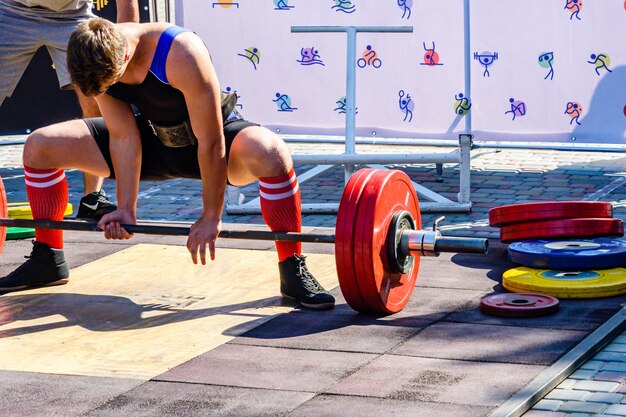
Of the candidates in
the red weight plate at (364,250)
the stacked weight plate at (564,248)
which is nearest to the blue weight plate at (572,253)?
the stacked weight plate at (564,248)

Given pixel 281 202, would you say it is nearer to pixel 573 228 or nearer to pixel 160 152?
pixel 160 152

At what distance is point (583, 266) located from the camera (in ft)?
14.7

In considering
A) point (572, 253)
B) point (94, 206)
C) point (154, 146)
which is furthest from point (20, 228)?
point (572, 253)

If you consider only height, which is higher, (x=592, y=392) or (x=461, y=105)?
(x=461, y=105)

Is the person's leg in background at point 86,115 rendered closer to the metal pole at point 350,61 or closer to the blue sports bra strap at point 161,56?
the blue sports bra strap at point 161,56

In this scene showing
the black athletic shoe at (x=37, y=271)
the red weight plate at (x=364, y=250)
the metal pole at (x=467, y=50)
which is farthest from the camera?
the metal pole at (x=467, y=50)

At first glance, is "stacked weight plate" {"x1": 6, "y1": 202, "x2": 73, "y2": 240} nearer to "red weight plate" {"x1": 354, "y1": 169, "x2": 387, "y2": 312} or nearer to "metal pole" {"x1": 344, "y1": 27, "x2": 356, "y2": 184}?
"metal pole" {"x1": 344, "y1": 27, "x2": 356, "y2": 184}

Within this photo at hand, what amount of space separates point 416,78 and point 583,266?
94.0 inches

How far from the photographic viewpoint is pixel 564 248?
4.59 meters

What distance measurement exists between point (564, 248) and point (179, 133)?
5.17 ft

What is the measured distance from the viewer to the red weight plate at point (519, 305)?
4.04 metres

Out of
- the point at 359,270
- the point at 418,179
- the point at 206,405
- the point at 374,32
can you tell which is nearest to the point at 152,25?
the point at 359,270

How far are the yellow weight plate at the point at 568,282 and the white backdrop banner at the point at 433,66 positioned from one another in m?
2.22

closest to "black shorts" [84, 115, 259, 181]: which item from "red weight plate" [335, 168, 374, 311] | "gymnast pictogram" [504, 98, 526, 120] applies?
"red weight plate" [335, 168, 374, 311]
